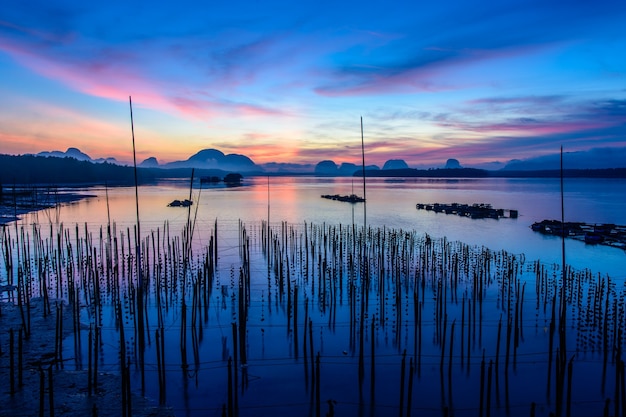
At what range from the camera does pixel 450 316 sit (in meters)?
11.0

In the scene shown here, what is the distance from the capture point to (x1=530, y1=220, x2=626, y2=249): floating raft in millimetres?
21516

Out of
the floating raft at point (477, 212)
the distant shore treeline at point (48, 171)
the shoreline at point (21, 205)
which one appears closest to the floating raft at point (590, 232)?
the floating raft at point (477, 212)

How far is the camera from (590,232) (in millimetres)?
22953

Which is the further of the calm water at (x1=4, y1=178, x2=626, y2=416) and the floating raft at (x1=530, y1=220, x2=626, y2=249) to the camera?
the floating raft at (x1=530, y1=220, x2=626, y2=249)

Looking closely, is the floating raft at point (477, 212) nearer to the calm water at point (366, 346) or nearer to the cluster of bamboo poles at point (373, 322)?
the calm water at point (366, 346)

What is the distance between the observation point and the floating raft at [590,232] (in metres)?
21.5

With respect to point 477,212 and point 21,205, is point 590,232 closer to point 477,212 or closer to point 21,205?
point 477,212

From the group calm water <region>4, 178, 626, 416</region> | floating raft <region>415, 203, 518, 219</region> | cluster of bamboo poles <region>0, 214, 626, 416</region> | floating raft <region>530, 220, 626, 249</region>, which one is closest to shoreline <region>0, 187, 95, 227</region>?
cluster of bamboo poles <region>0, 214, 626, 416</region>

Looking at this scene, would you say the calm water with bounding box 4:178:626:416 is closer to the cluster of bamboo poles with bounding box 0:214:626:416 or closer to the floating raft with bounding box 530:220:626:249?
the cluster of bamboo poles with bounding box 0:214:626:416

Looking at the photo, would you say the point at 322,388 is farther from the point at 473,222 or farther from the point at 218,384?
the point at 473,222

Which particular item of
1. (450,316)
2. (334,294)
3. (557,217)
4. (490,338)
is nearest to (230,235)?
(334,294)

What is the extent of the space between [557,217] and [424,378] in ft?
105

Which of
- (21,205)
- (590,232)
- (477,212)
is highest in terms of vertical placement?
(21,205)

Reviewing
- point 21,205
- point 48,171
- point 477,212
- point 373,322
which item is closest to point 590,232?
point 477,212
